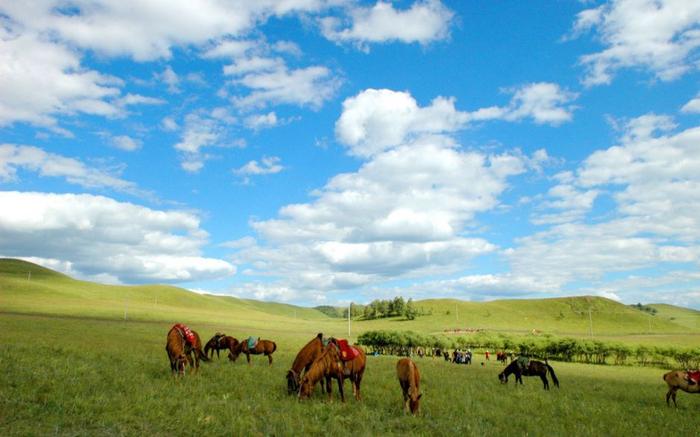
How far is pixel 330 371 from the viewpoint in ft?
51.1

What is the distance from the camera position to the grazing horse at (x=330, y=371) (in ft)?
50.3

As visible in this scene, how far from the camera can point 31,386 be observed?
44.2 feet

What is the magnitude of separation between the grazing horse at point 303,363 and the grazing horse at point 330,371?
0.56 m

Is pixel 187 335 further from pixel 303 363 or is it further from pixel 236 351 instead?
pixel 236 351

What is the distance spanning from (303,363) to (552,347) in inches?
2970

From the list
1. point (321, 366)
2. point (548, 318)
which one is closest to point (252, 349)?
point (321, 366)

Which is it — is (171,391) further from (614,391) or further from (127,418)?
(614,391)

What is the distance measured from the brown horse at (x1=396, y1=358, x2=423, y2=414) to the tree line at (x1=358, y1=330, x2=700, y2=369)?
203 feet

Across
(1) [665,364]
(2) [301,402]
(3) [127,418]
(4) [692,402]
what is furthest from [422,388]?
(1) [665,364]

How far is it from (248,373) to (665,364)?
71417 mm

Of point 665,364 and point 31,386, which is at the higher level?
point 31,386

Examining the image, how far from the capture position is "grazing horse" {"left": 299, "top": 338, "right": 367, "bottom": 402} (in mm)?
15336

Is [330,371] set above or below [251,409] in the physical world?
above

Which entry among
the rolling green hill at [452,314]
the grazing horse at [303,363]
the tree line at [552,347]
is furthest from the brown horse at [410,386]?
the rolling green hill at [452,314]
